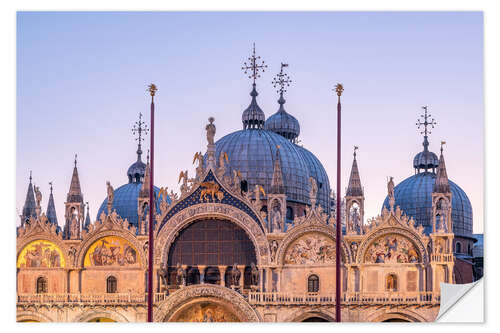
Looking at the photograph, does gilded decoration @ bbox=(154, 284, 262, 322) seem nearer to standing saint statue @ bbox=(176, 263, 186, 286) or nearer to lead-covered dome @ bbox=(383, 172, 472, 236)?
standing saint statue @ bbox=(176, 263, 186, 286)

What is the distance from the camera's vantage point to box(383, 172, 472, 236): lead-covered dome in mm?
33531

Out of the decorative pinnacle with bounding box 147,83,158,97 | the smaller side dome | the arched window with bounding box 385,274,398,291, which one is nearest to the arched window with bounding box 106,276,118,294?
the decorative pinnacle with bounding box 147,83,158,97

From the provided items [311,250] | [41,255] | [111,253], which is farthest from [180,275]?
[41,255]

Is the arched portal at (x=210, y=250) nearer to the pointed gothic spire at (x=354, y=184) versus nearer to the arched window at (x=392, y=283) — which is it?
the pointed gothic spire at (x=354, y=184)

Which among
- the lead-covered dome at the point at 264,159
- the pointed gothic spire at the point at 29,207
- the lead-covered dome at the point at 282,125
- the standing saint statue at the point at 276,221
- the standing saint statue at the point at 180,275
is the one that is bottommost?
the standing saint statue at the point at 180,275

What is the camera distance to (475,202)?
77.4ft

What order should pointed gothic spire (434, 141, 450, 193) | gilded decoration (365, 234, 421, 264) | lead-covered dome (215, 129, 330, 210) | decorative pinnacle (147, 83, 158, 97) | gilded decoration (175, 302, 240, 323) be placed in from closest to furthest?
decorative pinnacle (147, 83, 158, 97) < gilded decoration (365, 234, 421, 264) < pointed gothic spire (434, 141, 450, 193) < gilded decoration (175, 302, 240, 323) < lead-covered dome (215, 129, 330, 210)

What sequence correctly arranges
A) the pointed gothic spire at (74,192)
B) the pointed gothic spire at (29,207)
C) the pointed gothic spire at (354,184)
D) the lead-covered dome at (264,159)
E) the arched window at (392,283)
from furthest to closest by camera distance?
1. the lead-covered dome at (264,159)
2. the pointed gothic spire at (29,207)
3. the pointed gothic spire at (74,192)
4. the pointed gothic spire at (354,184)
5. the arched window at (392,283)

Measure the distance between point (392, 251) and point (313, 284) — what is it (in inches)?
81.3

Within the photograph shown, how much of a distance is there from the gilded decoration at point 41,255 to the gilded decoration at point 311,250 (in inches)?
225

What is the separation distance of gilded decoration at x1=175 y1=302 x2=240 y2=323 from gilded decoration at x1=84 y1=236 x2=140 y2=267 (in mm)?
1791

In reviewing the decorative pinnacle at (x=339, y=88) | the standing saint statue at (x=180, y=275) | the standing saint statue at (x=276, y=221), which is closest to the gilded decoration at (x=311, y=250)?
the standing saint statue at (x=276, y=221)

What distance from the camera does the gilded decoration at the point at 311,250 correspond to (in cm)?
2867
